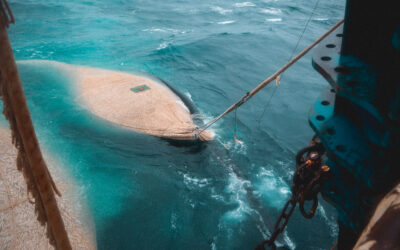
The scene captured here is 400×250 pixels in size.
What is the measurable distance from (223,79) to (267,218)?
8316 mm

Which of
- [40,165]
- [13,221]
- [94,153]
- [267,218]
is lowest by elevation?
[267,218]

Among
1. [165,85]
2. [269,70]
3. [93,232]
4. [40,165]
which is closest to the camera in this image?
[40,165]

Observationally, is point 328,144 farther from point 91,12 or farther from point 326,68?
point 91,12

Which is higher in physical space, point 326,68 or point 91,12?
point 326,68

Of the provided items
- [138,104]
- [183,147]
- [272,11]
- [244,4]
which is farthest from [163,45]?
[244,4]

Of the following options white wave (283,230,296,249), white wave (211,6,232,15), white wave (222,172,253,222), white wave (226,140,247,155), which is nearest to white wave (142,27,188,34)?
white wave (211,6,232,15)

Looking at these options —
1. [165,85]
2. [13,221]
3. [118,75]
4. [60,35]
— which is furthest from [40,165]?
[60,35]

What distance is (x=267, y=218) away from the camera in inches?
266

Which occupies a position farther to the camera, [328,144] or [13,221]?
[13,221]

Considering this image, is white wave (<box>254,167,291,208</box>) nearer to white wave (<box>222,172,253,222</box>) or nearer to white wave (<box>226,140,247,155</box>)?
white wave (<box>222,172,253,222</box>)

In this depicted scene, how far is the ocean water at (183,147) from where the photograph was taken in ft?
20.8

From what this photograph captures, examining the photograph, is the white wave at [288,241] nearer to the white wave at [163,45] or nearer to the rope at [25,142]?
the rope at [25,142]

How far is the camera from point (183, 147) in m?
8.55

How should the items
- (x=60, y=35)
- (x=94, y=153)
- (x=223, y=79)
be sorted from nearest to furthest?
(x=94, y=153) → (x=223, y=79) → (x=60, y=35)
